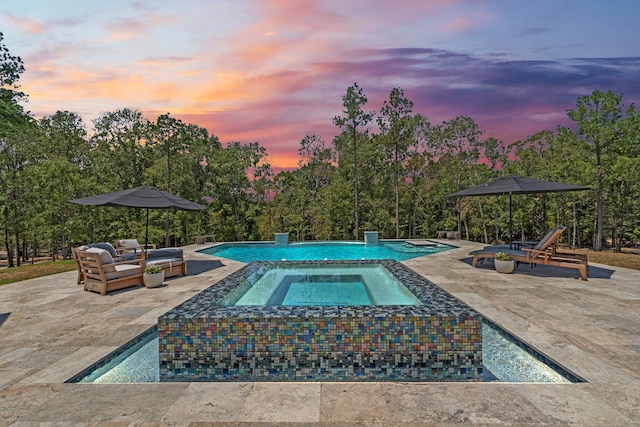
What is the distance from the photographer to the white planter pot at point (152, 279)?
6254 mm

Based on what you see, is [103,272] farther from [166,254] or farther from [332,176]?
[332,176]

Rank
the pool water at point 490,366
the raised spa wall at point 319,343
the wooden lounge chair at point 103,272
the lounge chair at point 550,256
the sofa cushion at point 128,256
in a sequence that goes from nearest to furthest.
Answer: the pool water at point 490,366
the raised spa wall at point 319,343
the wooden lounge chair at point 103,272
the lounge chair at point 550,256
the sofa cushion at point 128,256

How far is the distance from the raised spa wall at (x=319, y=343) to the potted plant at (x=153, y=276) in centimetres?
343

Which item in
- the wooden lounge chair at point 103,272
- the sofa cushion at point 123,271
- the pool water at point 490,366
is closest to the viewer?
the pool water at point 490,366

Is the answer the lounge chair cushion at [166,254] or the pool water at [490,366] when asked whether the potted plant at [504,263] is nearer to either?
the pool water at [490,366]

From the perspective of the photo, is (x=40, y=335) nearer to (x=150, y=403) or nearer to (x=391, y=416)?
(x=150, y=403)

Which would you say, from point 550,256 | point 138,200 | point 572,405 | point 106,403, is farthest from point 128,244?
point 550,256

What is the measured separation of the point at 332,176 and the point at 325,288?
21016mm

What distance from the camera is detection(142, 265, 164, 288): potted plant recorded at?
626 centimetres

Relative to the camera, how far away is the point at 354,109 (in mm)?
20484

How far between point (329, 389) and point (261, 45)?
9497 millimetres

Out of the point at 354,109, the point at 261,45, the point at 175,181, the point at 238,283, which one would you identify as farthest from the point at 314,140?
the point at 238,283

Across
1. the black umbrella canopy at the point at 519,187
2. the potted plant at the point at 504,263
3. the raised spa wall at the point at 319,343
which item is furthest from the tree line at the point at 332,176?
the raised spa wall at the point at 319,343

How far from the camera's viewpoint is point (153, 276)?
20.6 feet
